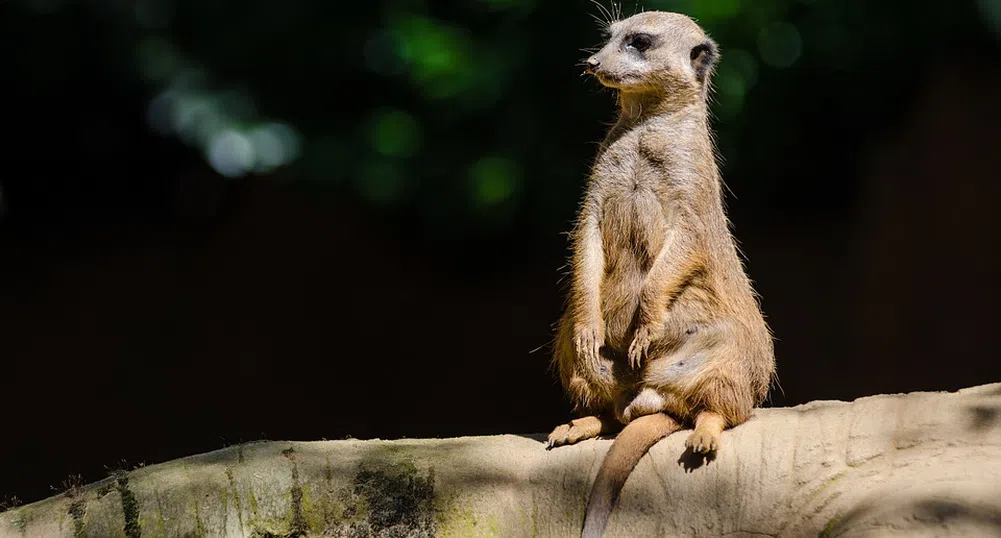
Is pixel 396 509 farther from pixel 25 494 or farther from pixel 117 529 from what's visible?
pixel 25 494

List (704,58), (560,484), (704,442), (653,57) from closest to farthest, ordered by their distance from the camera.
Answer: (704,442) → (560,484) → (653,57) → (704,58)

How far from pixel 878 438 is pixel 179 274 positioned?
614 centimetres

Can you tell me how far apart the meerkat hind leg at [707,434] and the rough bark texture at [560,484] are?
0.16 ft

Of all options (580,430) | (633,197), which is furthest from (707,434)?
(633,197)

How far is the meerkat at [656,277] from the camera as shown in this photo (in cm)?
353

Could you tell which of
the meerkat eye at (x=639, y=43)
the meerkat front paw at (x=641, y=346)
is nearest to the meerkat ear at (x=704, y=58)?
the meerkat eye at (x=639, y=43)

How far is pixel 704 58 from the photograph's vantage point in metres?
3.92

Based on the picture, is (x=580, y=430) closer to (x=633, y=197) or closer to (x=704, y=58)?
(x=633, y=197)

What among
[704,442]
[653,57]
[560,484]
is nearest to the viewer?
[704,442]

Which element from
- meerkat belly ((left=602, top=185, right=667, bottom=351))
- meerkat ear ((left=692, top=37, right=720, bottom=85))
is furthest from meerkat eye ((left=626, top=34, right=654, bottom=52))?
meerkat belly ((left=602, top=185, right=667, bottom=351))

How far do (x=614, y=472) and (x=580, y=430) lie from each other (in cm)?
29

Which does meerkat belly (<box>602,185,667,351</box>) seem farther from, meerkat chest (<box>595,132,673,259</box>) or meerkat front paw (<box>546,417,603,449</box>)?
meerkat front paw (<box>546,417,603,449</box>)

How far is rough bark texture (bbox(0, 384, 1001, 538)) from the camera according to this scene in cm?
310

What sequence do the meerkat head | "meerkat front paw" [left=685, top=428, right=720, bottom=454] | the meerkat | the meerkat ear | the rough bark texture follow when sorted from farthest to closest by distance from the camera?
the meerkat ear < the meerkat head < the meerkat < "meerkat front paw" [left=685, top=428, right=720, bottom=454] < the rough bark texture
